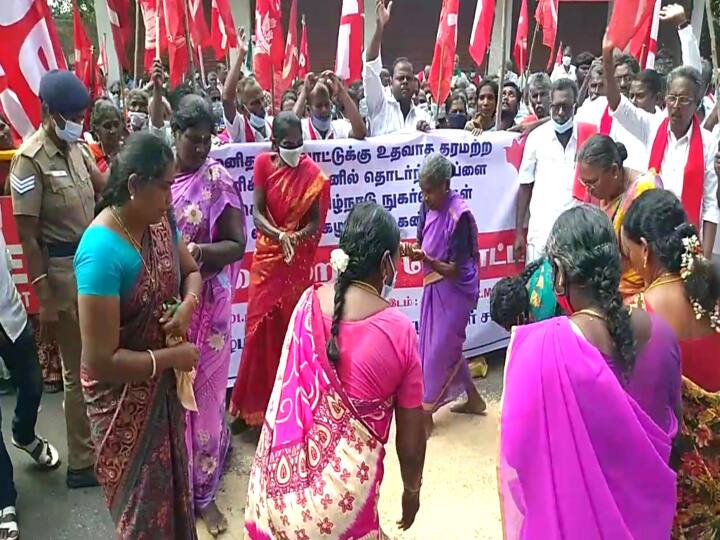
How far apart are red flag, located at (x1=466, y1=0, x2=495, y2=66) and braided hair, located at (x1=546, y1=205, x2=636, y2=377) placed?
5449 millimetres

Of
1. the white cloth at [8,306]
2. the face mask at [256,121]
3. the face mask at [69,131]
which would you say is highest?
the face mask at [69,131]

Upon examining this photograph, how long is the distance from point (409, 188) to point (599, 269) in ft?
11.3

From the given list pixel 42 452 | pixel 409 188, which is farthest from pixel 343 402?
pixel 409 188

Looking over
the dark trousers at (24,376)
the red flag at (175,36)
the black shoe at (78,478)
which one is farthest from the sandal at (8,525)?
the red flag at (175,36)

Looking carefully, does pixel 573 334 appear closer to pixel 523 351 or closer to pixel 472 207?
pixel 523 351

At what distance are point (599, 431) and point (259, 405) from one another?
283cm

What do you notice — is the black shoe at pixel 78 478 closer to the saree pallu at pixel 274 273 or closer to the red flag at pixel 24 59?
the saree pallu at pixel 274 273

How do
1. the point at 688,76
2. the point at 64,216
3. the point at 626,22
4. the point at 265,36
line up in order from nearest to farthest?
the point at 64,216 < the point at 688,76 < the point at 626,22 < the point at 265,36

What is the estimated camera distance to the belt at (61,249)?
3604 millimetres

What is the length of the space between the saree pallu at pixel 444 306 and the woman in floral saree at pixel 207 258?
4.29ft

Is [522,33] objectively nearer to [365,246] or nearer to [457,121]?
[457,121]

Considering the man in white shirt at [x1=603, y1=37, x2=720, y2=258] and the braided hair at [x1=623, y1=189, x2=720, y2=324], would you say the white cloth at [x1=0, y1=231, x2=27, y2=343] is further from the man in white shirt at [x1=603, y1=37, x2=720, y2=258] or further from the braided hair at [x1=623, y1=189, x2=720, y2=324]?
the man in white shirt at [x1=603, y1=37, x2=720, y2=258]

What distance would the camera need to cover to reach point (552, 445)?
6.11 ft

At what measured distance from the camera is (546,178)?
5.01 meters
